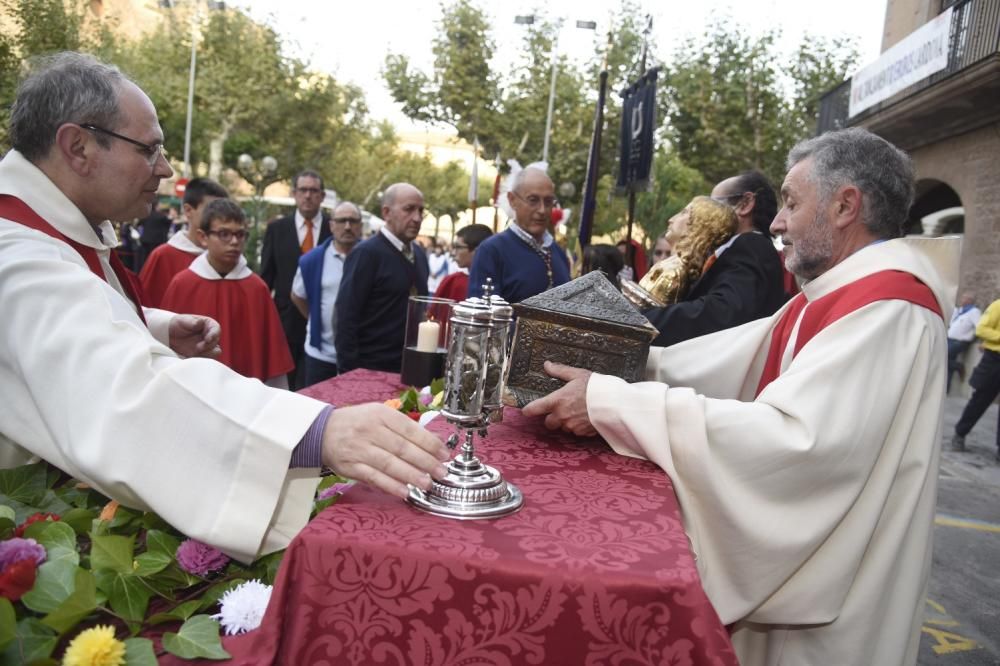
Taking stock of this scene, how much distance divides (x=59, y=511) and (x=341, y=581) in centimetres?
102

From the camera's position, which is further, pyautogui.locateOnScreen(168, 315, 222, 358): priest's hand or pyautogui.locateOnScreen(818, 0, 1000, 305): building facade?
pyautogui.locateOnScreen(818, 0, 1000, 305): building facade

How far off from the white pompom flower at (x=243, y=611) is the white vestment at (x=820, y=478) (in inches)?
36.3

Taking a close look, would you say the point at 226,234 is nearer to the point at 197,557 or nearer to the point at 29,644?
A: the point at 197,557

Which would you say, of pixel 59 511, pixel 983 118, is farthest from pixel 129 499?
pixel 983 118

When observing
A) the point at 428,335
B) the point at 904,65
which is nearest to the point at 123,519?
the point at 428,335

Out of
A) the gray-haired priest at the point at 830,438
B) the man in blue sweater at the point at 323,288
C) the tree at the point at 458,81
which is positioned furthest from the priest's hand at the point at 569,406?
the tree at the point at 458,81

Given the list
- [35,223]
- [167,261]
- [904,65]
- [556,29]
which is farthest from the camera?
[556,29]

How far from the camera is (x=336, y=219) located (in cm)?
630

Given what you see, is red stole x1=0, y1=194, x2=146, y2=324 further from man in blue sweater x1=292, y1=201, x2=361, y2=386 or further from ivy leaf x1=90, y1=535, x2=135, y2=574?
man in blue sweater x1=292, y1=201, x2=361, y2=386

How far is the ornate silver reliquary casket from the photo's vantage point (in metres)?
2.05

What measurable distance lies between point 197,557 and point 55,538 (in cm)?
31

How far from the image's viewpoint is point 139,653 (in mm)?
1337

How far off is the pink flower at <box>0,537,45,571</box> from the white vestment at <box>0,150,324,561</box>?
167mm

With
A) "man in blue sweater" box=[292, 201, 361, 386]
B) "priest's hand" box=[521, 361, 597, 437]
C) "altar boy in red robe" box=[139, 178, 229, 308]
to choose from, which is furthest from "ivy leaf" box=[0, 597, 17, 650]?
"man in blue sweater" box=[292, 201, 361, 386]
